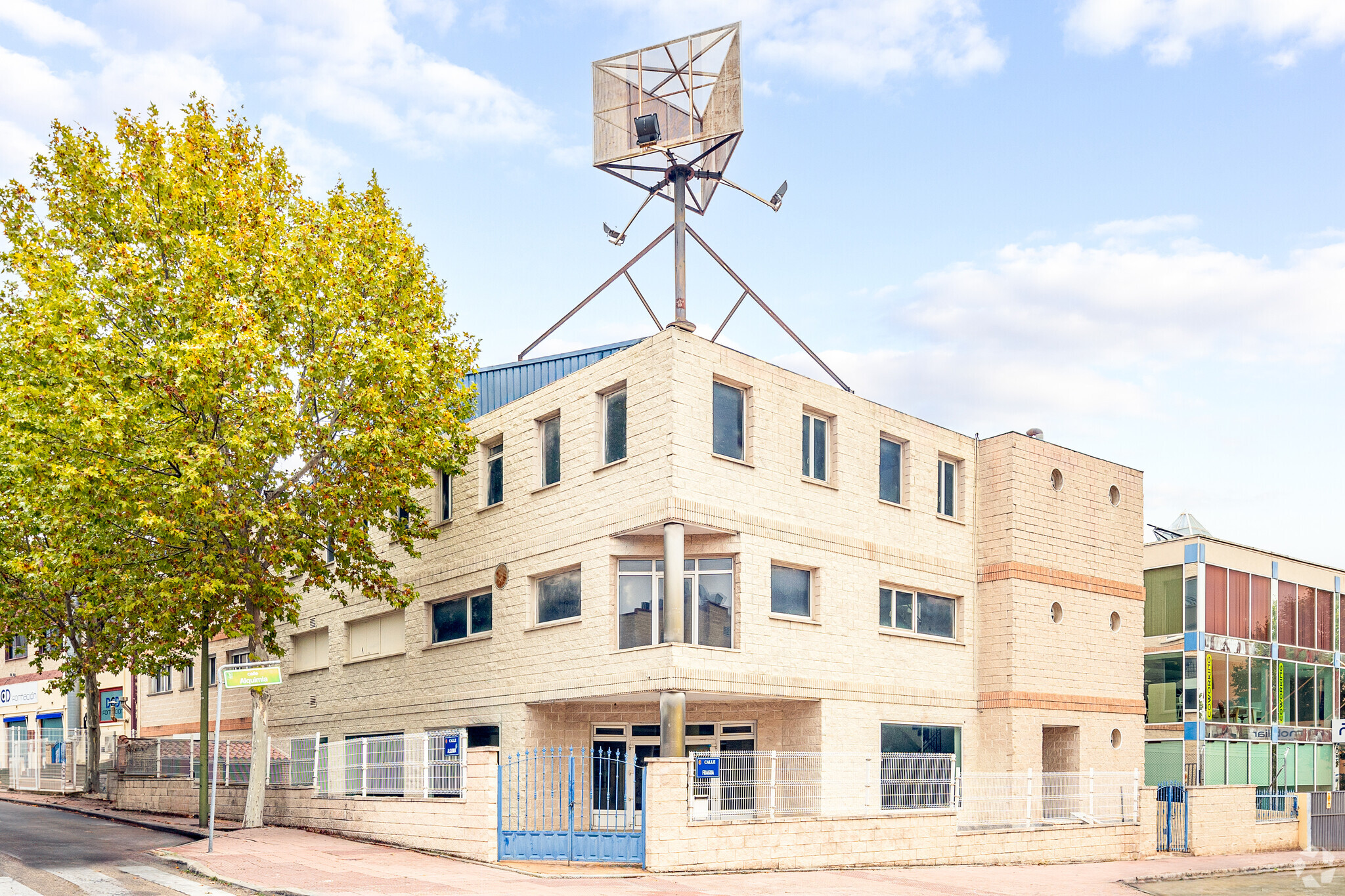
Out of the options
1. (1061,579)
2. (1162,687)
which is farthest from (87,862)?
(1162,687)

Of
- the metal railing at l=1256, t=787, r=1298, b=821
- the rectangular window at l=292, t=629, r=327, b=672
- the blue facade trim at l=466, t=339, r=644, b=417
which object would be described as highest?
the blue facade trim at l=466, t=339, r=644, b=417

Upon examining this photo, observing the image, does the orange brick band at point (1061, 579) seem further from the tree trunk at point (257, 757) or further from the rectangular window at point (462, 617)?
the tree trunk at point (257, 757)

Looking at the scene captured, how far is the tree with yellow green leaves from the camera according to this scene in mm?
21797

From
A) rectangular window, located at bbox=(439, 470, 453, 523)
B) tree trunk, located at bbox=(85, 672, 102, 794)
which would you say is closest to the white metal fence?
rectangular window, located at bbox=(439, 470, 453, 523)

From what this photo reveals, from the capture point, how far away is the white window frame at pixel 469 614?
84.5ft

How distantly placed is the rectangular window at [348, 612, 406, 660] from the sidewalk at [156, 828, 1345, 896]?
6.76 meters

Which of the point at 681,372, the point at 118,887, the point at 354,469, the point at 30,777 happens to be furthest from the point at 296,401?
the point at 30,777

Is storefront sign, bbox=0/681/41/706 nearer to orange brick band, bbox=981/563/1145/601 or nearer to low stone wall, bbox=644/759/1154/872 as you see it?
orange brick band, bbox=981/563/1145/601

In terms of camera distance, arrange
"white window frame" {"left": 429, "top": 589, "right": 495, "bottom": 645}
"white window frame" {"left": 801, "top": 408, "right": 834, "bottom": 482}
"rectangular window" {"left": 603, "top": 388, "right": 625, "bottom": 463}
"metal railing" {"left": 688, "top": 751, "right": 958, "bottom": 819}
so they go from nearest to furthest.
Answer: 1. "metal railing" {"left": 688, "top": 751, "right": 958, "bottom": 819}
2. "rectangular window" {"left": 603, "top": 388, "right": 625, "bottom": 463}
3. "white window frame" {"left": 801, "top": 408, "right": 834, "bottom": 482}
4. "white window frame" {"left": 429, "top": 589, "right": 495, "bottom": 645}

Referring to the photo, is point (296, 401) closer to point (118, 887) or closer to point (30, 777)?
point (118, 887)

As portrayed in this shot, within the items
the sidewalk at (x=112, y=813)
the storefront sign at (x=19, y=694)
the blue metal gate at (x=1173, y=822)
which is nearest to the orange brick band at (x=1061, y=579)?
the blue metal gate at (x=1173, y=822)

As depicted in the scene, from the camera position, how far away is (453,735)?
2216cm

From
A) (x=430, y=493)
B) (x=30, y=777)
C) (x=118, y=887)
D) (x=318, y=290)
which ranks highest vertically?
(x=318, y=290)

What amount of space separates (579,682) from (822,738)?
4.65 metres
